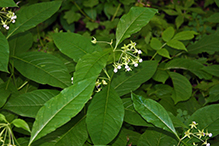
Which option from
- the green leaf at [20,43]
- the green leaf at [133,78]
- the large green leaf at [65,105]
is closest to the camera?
the large green leaf at [65,105]

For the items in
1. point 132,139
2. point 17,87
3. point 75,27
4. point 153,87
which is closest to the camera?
point 132,139

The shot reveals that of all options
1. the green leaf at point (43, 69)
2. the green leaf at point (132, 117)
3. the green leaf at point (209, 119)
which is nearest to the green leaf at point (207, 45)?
the green leaf at point (209, 119)

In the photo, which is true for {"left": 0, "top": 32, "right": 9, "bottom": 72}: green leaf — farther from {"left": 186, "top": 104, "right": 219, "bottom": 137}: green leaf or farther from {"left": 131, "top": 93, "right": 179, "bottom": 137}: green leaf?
{"left": 186, "top": 104, "right": 219, "bottom": 137}: green leaf

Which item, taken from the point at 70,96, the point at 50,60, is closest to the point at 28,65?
the point at 50,60

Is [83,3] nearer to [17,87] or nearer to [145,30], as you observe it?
[145,30]

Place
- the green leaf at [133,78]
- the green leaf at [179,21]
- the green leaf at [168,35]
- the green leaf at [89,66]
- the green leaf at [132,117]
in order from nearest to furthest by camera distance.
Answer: the green leaf at [89,66], the green leaf at [132,117], the green leaf at [133,78], the green leaf at [168,35], the green leaf at [179,21]

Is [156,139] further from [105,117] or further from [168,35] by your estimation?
[168,35]

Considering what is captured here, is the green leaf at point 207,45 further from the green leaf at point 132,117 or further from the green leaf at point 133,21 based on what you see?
the green leaf at point 132,117
